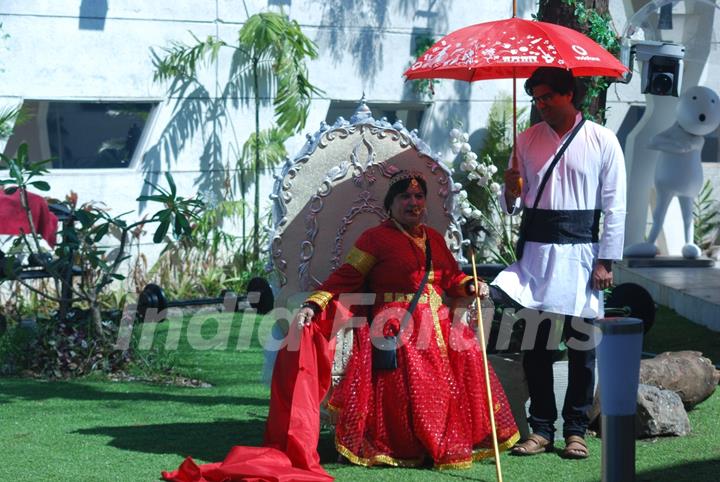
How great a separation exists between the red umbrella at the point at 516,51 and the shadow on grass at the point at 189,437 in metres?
2.14

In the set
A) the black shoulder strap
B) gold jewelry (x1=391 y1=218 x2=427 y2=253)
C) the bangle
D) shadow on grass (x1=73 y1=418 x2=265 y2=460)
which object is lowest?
shadow on grass (x1=73 y1=418 x2=265 y2=460)

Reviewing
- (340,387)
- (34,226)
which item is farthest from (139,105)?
(340,387)

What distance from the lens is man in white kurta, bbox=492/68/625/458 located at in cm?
610

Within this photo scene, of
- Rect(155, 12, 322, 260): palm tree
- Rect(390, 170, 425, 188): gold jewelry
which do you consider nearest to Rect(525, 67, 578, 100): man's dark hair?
Rect(390, 170, 425, 188): gold jewelry

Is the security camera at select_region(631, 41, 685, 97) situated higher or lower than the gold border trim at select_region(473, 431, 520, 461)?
higher

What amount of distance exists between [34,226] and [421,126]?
5.29m

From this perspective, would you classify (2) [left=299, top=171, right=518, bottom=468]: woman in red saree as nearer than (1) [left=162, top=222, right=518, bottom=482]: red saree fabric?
No

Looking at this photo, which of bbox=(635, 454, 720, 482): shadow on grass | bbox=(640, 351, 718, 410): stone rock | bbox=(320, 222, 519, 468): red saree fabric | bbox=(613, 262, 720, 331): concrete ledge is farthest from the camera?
bbox=(613, 262, 720, 331): concrete ledge

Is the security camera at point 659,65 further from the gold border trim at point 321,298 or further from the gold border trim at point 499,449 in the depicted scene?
the gold border trim at point 321,298

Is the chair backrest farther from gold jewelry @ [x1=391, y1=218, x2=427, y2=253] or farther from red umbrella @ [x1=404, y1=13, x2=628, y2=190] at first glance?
red umbrella @ [x1=404, y1=13, x2=628, y2=190]

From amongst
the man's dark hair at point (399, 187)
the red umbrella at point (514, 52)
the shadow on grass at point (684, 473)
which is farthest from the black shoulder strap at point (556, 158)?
the shadow on grass at point (684, 473)

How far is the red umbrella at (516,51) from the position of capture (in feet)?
19.2

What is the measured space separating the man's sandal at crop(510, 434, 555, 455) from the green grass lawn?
1.8 inches

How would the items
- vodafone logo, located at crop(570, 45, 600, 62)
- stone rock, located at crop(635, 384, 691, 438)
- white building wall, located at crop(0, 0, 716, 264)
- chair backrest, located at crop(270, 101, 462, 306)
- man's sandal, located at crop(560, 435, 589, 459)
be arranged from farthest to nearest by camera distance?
white building wall, located at crop(0, 0, 716, 264) < chair backrest, located at crop(270, 101, 462, 306) < stone rock, located at crop(635, 384, 691, 438) < man's sandal, located at crop(560, 435, 589, 459) < vodafone logo, located at crop(570, 45, 600, 62)
